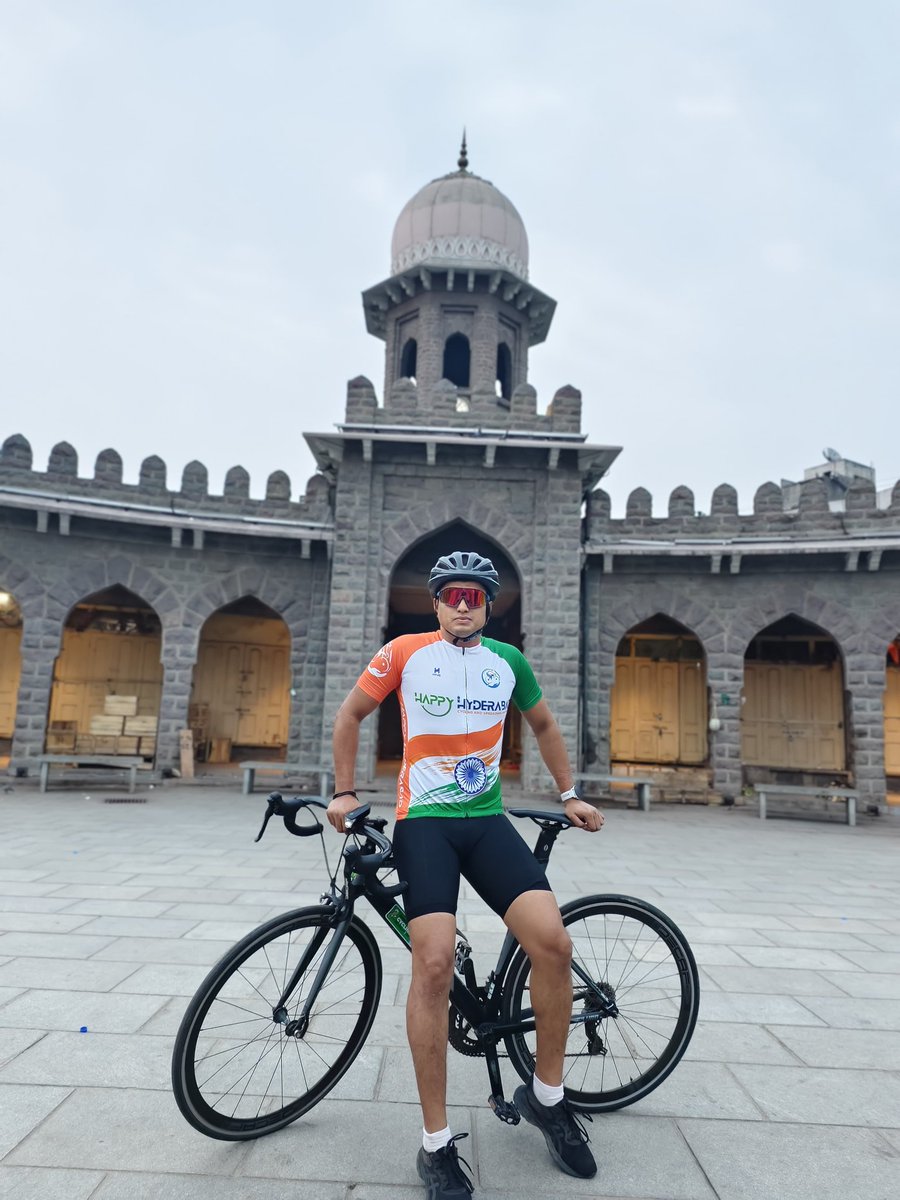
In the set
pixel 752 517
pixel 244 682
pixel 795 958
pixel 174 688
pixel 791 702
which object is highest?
pixel 752 517

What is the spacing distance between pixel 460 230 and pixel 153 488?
10.7m

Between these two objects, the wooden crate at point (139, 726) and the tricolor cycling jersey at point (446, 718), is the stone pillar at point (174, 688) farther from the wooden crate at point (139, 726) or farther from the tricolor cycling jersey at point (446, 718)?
the tricolor cycling jersey at point (446, 718)

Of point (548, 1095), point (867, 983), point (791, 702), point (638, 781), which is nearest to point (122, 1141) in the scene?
point (548, 1095)

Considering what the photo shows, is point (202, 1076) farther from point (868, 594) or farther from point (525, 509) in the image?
point (868, 594)

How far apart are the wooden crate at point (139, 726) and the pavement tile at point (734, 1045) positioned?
16082mm

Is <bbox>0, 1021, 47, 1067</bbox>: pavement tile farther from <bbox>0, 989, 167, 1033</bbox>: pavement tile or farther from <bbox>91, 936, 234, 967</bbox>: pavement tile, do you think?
<bbox>91, 936, 234, 967</bbox>: pavement tile

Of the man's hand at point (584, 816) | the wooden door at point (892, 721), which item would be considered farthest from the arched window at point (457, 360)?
the man's hand at point (584, 816)

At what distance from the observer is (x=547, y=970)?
2.24 meters

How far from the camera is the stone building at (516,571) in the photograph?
12789 millimetres

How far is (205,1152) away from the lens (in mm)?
2248

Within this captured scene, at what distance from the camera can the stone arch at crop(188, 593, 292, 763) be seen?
713 inches

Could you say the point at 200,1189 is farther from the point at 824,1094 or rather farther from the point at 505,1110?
the point at 824,1094

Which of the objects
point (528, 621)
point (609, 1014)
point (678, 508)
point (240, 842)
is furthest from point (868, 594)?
point (609, 1014)

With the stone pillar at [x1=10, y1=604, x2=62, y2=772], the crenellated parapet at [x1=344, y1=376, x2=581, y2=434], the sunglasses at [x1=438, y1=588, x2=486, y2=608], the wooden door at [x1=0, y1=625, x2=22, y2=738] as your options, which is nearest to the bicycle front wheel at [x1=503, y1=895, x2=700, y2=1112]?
the sunglasses at [x1=438, y1=588, x2=486, y2=608]
